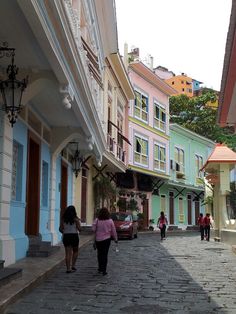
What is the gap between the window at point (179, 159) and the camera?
143ft

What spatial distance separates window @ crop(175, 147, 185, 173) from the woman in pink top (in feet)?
108

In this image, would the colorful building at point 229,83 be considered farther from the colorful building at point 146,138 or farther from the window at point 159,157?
the window at point 159,157

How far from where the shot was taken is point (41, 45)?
8.20 m

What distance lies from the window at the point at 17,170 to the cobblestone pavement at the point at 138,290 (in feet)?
7.17

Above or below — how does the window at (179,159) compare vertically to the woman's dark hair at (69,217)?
above

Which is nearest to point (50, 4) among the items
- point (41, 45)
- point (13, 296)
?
point (41, 45)

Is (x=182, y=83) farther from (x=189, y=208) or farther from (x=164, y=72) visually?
(x=189, y=208)

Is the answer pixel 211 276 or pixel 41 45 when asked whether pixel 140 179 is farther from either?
pixel 41 45

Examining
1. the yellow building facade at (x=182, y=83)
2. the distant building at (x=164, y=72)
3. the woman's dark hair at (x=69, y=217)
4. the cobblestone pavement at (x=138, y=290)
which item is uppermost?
the yellow building facade at (x=182, y=83)

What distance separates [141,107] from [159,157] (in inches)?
187

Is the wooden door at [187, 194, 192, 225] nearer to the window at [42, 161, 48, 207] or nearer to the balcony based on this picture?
the balcony

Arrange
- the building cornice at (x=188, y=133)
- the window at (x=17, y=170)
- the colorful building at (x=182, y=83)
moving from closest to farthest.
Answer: the window at (x=17, y=170) → the building cornice at (x=188, y=133) → the colorful building at (x=182, y=83)

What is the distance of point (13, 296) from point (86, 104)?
740 cm

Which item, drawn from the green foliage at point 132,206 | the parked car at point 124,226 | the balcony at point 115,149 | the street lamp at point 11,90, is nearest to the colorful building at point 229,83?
the street lamp at point 11,90
